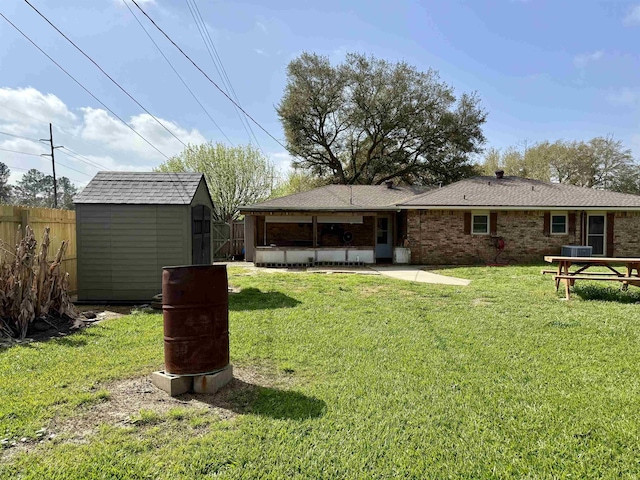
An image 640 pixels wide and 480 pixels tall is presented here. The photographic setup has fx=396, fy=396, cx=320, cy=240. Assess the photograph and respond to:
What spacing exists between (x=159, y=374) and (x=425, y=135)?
2721 cm

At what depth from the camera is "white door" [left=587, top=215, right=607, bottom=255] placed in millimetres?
15680

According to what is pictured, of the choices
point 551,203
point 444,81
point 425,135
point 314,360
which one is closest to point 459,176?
point 425,135

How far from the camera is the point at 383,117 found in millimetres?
27734

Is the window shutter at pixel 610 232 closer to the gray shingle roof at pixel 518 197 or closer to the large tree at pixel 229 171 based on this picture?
the gray shingle roof at pixel 518 197

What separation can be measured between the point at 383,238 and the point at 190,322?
49.5ft

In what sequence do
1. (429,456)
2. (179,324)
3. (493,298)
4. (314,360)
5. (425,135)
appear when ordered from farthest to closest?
(425,135)
(493,298)
(314,360)
(179,324)
(429,456)

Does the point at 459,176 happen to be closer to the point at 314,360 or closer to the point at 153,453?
the point at 314,360

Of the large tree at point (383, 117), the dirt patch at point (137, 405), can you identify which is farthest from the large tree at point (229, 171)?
the dirt patch at point (137, 405)

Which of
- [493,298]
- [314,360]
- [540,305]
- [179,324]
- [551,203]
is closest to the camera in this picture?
[179,324]

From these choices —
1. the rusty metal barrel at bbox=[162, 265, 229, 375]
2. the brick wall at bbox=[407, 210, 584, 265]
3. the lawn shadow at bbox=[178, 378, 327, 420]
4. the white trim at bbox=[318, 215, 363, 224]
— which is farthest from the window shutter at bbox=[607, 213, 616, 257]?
the rusty metal barrel at bbox=[162, 265, 229, 375]

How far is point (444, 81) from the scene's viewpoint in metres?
28.2

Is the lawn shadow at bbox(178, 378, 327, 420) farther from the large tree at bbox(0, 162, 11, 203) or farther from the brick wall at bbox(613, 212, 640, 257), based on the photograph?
the large tree at bbox(0, 162, 11, 203)

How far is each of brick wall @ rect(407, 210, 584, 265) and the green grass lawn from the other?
9030mm

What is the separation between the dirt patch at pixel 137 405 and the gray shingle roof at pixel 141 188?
5.03m
